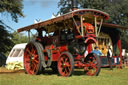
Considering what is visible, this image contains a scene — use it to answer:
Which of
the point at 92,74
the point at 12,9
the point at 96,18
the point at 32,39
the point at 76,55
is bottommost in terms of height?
the point at 92,74

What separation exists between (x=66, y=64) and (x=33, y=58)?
207 cm

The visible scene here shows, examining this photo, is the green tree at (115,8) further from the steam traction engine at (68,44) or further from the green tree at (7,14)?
the steam traction engine at (68,44)

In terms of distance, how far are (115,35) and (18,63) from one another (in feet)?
24.3

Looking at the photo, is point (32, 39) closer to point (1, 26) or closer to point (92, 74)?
point (92, 74)

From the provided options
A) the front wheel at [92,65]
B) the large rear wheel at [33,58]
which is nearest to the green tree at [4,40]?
the large rear wheel at [33,58]

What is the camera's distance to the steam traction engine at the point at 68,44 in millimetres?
8266

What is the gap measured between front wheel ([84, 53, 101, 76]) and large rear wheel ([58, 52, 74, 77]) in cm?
82

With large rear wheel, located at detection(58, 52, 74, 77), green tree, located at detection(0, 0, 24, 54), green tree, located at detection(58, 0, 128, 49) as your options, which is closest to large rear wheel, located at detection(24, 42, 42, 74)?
large rear wheel, located at detection(58, 52, 74, 77)

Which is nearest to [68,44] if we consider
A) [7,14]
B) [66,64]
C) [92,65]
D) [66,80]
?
[66,64]

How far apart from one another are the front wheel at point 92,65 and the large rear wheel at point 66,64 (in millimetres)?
821

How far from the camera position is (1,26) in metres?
18.1

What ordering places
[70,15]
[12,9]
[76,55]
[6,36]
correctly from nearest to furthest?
[70,15]
[76,55]
[12,9]
[6,36]

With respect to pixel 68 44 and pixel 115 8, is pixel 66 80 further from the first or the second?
pixel 115 8

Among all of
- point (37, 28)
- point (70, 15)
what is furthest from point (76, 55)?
point (37, 28)
